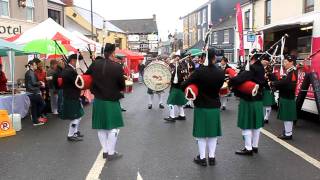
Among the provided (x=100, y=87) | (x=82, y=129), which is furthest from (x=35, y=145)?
(x=100, y=87)

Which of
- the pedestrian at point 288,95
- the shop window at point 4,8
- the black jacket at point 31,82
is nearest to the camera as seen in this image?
the pedestrian at point 288,95

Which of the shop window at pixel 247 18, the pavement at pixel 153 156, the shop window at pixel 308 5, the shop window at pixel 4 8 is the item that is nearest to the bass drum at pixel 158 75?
the pavement at pixel 153 156

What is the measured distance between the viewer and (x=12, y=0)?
19.5 meters

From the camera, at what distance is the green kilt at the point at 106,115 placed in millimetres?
6500

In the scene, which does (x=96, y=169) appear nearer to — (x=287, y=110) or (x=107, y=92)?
(x=107, y=92)

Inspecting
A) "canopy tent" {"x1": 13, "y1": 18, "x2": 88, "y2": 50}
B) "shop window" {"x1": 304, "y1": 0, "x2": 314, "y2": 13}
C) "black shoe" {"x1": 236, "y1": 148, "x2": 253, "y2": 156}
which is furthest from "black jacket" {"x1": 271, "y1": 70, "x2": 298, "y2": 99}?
"shop window" {"x1": 304, "y1": 0, "x2": 314, "y2": 13}

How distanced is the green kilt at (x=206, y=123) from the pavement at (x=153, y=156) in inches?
20.7

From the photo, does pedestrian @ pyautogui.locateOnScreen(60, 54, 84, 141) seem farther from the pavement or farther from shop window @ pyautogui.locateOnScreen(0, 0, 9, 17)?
shop window @ pyautogui.locateOnScreen(0, 0, 9, 17)

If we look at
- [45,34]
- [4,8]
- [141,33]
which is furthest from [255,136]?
[141,33]

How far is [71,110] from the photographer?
27.0ft

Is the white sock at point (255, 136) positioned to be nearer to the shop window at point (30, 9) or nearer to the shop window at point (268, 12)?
the shop window at point (30, 9)

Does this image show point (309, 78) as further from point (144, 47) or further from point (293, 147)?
point (144, 47)

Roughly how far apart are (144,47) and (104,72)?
67.7 meters

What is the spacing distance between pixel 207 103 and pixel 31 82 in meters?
5.93
